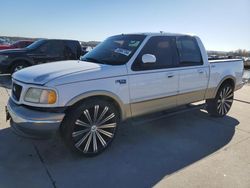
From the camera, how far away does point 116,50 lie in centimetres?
443

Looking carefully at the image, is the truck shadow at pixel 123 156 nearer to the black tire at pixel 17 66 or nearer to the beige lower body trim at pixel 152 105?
the beige lower body trim at pixel 152 105

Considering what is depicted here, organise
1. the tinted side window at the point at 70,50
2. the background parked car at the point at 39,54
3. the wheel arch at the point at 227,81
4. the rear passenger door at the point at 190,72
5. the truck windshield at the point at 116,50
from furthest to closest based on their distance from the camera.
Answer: the tinted side window at the point at 70,50
the background parked car at the point at 39,54
the wheel arch at the point at 227,81
the rear passenger door at the point at 190,72
the truck windshield at the point at 116,50

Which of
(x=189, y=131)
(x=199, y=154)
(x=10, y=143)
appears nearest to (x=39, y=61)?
(x=10, y=143)

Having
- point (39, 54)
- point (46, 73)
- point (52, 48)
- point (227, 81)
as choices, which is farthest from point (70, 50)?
point (46, 73)

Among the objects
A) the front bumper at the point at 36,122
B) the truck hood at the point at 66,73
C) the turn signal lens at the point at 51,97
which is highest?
the truck hood at the point at 66,73

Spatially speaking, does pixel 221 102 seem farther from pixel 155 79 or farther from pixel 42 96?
pixel 42 96

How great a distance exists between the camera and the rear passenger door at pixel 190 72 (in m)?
4.86

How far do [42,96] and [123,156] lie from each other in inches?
61.3

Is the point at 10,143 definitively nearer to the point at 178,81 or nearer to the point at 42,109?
the point at 42,109

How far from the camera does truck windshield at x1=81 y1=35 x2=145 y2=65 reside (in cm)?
416

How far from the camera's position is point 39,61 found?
1063 cm

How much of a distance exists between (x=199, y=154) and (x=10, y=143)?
3.15m

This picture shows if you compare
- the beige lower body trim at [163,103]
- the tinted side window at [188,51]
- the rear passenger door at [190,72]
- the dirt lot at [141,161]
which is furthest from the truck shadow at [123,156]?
the tinted side window at [188,51]

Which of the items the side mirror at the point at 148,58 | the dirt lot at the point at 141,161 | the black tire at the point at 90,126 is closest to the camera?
the dirt lot at the point at 141,161
